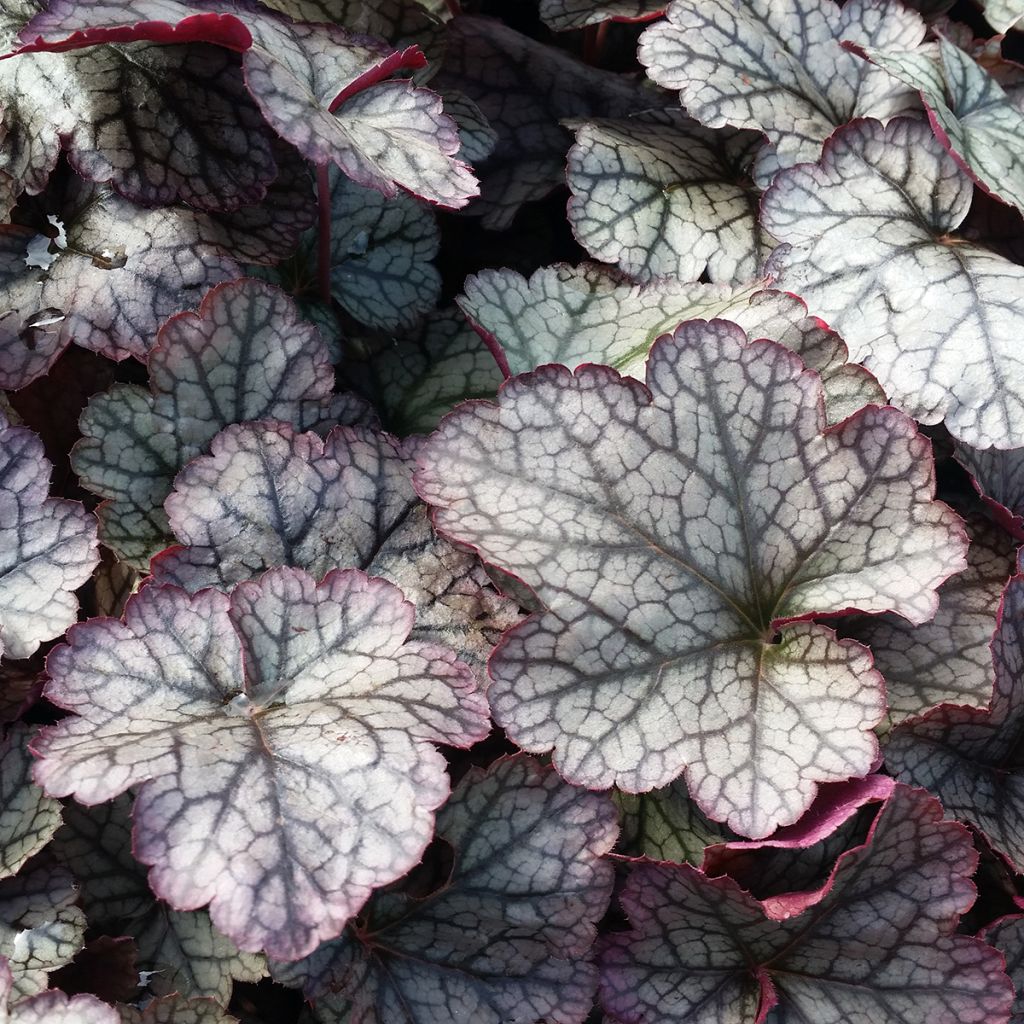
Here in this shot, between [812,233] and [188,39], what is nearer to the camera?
[188,39]

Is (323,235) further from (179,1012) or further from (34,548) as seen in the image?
(179,1012)

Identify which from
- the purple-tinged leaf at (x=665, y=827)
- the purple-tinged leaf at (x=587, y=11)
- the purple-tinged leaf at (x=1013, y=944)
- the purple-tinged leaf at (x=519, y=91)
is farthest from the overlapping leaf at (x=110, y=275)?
the purple-tinged leaf at (x=1013, y=944)

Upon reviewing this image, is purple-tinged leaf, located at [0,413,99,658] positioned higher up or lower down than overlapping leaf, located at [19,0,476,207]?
lower down

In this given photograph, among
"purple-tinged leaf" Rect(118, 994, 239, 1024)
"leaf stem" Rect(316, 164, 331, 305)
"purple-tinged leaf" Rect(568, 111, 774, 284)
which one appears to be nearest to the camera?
"purple-tinged leaf" Rect(118, 994, 239, 1024)

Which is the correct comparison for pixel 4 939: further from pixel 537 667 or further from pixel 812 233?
pixel 812 233

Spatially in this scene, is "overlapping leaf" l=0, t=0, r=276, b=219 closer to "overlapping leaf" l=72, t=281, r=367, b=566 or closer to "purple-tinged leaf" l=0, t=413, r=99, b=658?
"overlapping leaf" l=72, t=281, r=367, b=566

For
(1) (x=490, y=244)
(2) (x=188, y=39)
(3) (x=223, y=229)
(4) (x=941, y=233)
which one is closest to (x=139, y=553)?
(3) (x=223, y=229)

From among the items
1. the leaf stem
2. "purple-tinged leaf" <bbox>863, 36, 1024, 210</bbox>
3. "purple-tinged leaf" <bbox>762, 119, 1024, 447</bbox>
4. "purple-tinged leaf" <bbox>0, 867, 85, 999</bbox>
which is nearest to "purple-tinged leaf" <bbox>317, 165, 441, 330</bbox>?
the leaf stem
